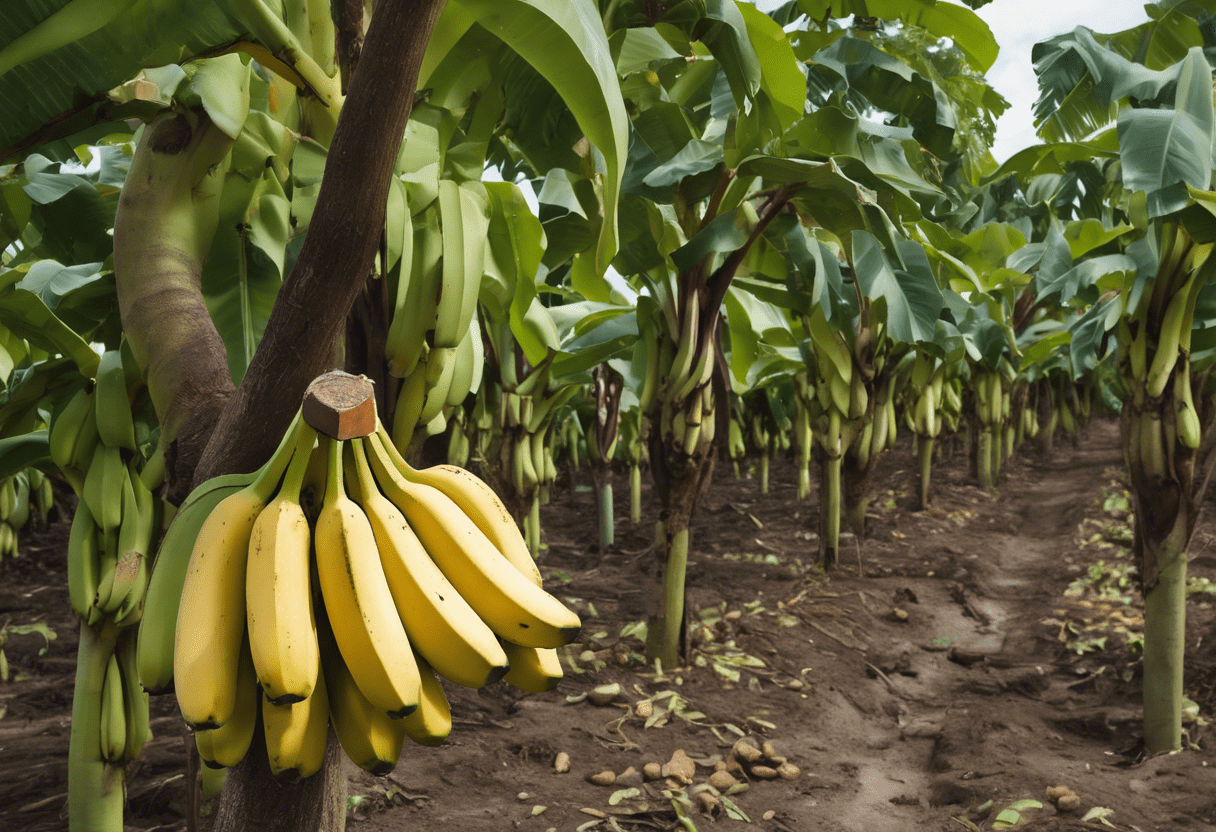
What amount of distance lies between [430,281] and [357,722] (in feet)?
2.54

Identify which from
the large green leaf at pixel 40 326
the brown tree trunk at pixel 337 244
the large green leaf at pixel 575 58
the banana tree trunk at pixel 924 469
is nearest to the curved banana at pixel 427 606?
the brown tree trunk at pixel 337 244

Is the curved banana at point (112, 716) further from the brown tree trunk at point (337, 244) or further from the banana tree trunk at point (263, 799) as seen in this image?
the brown tree trunk at point (337, 244)

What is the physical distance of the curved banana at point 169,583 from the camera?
29.8 inches

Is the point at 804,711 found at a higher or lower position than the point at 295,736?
lower

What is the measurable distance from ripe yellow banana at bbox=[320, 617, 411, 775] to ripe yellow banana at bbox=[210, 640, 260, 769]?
68 mm

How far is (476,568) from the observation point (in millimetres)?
815

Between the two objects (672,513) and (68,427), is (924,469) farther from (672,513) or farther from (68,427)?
(68,427)

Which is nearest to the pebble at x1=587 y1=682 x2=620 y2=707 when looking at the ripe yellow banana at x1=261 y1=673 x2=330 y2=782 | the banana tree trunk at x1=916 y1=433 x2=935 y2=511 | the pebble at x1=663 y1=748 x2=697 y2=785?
the pebble at x1=663 y1=748 x2=697 y2=785

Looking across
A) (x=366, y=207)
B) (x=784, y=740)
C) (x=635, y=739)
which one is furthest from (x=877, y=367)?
(x=366, y=207)

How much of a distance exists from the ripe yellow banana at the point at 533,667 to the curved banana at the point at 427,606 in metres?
0.07

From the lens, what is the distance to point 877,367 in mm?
4910

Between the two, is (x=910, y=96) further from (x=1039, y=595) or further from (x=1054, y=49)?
(x=1039, y=595)

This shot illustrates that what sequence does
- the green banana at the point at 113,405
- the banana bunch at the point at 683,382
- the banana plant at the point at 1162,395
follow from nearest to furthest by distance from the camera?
the green banana at the point at 113,405
the banana plant at the point at 1162,395
the banana bunch at the point at 683,382

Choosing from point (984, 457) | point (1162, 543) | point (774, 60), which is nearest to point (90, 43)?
point (774, 60)
